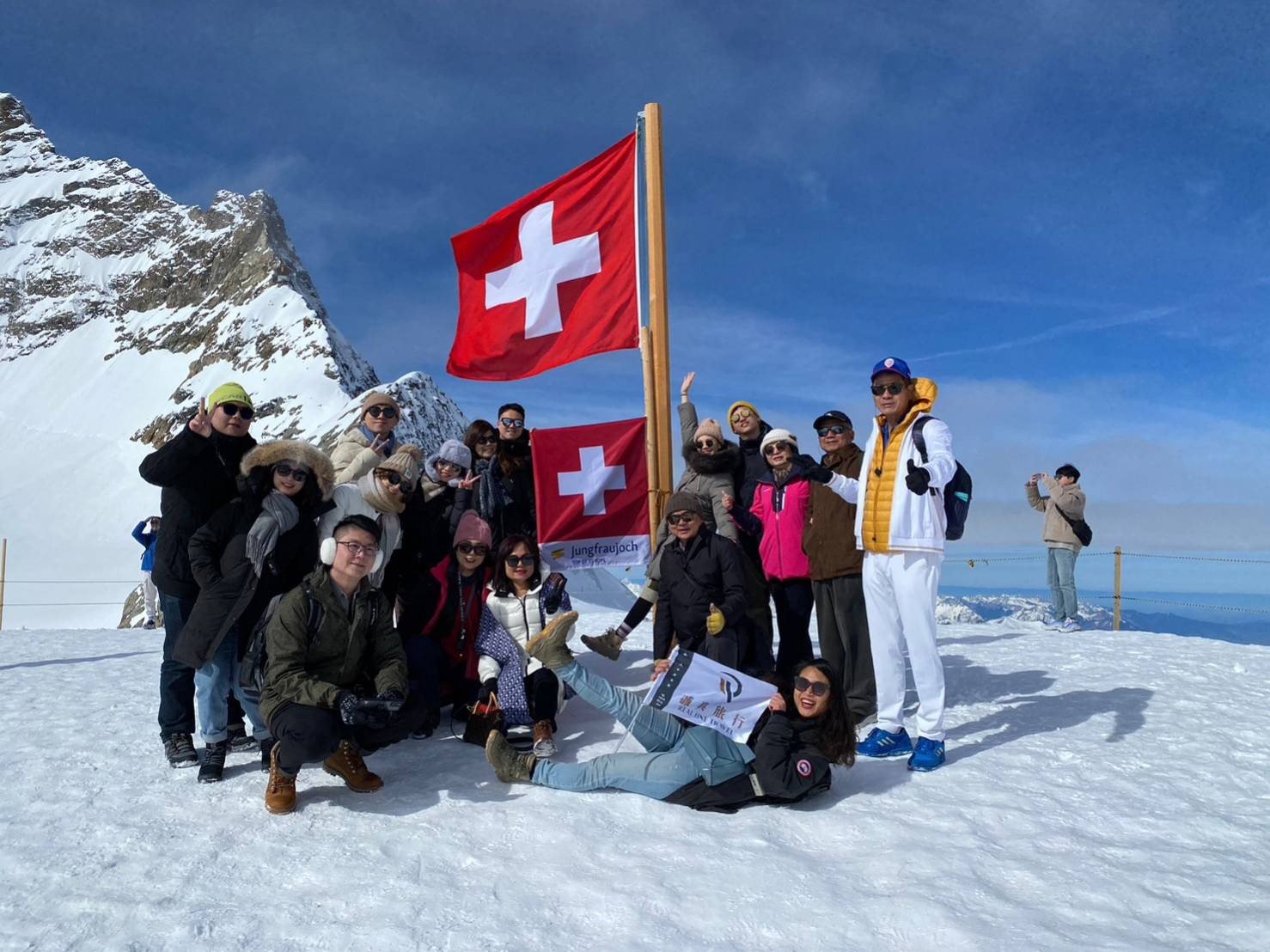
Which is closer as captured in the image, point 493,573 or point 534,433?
point 493,573

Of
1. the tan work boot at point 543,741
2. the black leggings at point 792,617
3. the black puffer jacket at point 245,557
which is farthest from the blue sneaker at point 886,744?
the black puffer jacket at point 245,557

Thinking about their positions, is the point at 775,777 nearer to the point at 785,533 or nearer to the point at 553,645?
the point at 553,645

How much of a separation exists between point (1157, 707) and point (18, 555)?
55.5 m

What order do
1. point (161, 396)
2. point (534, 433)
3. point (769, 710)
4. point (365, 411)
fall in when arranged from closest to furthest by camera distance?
point (769, 710) < point (365, 411) < point (534, 433) < point (161, 396)

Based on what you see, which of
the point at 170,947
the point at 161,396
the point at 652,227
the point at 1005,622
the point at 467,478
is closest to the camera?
the point at 170,947

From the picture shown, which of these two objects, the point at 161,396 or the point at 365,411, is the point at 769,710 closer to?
the point at 365,411

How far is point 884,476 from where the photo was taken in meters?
3.96

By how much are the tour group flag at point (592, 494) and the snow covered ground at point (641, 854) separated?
1.37m

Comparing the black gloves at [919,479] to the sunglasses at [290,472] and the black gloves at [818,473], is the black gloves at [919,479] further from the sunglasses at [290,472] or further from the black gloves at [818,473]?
the sunglasses at [290,472]

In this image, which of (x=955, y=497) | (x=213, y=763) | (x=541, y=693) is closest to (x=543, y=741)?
(x=541, y=693)

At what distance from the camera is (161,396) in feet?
243

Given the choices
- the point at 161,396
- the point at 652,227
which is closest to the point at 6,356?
the point at 161,396

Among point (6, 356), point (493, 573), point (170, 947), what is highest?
point (6, 356)

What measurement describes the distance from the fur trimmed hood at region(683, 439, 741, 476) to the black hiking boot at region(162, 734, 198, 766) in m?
3.16
